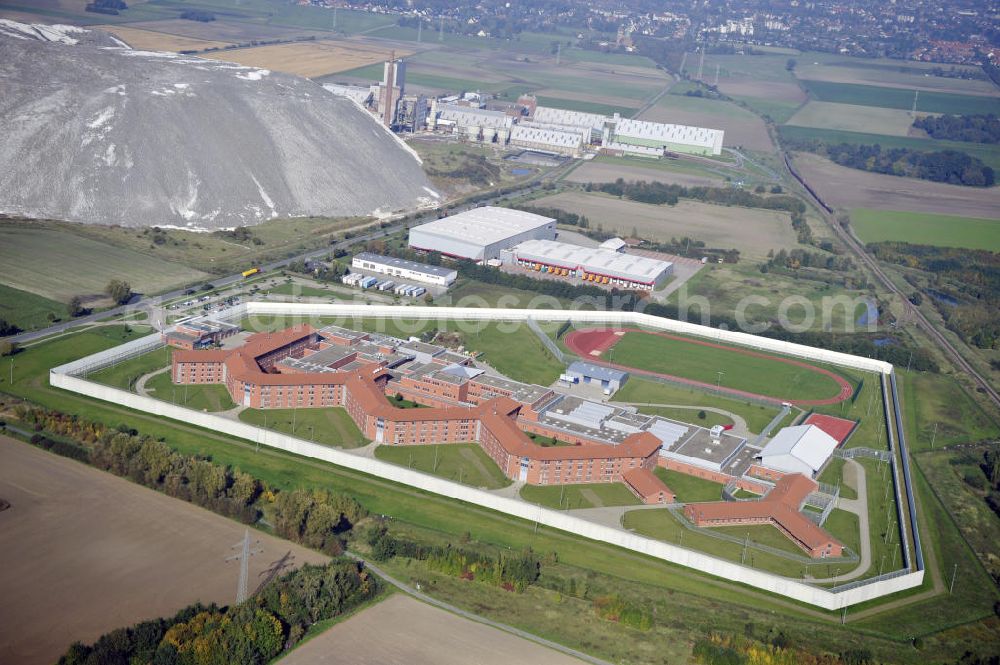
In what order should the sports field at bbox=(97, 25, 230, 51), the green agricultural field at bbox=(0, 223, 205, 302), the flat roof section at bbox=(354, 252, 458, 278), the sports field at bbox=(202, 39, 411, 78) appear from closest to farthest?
the green agricultural field at bbox=(0, 223, 205, 302) → the flat roof section at bbox=(354, 252, 458, 278) → the sports field at bbox=(97, 25, 230, 51) → the sports field at bbox=(202, 39, 411, 78)

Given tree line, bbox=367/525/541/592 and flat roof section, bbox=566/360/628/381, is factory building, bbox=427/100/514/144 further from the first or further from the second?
tree line, bbox=367/525/541/592

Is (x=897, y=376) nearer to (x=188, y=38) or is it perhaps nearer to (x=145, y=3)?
(x=188, y=38)

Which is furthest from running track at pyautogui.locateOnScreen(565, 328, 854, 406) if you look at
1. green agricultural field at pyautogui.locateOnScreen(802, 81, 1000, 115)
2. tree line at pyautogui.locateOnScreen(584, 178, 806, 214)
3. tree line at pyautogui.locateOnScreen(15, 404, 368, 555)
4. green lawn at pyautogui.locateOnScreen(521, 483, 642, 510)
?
green agricultural field at pyautogui.locateOnScreen(802, 81, 1000, 115)

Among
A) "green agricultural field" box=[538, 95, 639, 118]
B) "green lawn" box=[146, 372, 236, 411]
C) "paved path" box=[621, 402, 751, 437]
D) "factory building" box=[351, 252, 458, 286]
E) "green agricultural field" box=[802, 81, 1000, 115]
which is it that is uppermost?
"green agricultural field" box=[802, 81, 1000, 115]

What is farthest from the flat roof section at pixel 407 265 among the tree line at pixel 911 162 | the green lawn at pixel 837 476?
the tree line at pixel 911 162

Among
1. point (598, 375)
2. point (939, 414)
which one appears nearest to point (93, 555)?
point (598, 375)

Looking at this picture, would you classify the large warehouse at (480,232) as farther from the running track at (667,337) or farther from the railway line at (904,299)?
the railway line at (904,299)
